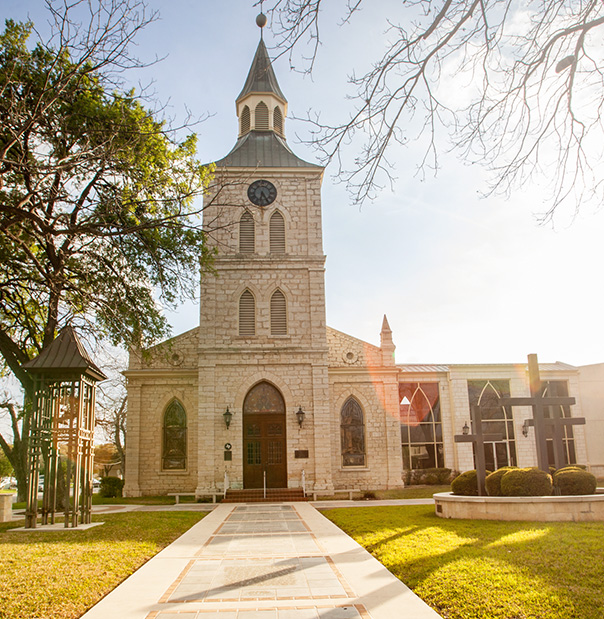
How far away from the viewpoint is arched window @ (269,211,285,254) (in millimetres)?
28344

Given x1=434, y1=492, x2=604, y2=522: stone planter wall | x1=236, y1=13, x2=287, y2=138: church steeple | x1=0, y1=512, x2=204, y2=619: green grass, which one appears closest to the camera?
x1=0, y1=512, x2=204, y2=619: green grass

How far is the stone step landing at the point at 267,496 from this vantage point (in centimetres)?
2438

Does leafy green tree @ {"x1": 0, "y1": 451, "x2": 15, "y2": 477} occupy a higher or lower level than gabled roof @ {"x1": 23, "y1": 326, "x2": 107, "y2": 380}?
lower

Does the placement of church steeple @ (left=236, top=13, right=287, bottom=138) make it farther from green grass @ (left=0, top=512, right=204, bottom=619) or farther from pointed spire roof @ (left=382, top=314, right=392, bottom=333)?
green grass @ (left=0, top=512, right=204, bottom=619)

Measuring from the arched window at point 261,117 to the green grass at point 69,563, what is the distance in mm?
21964

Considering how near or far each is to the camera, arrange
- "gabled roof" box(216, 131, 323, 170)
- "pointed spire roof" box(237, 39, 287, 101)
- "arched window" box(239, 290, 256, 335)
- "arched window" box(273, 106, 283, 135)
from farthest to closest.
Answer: "arched window" box(273, 106, 283, 135) → "pointed spire roof" box(237, 39, 287, 101) → "gabled roof" box(216, 131, 323, 170) → "arched window" box(239, 290, 256, 335)

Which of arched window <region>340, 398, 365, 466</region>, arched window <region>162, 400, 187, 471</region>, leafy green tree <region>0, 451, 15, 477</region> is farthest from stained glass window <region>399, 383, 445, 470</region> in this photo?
leafy green tree <region>0, 451, 15, 477</region>

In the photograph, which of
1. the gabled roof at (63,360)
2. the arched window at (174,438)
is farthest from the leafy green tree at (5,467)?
Result: the gabled roof at (63,360)

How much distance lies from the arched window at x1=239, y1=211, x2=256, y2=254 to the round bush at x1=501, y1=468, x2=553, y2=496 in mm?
16661

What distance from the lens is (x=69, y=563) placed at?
9.19 meters

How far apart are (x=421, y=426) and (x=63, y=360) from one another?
20.7m

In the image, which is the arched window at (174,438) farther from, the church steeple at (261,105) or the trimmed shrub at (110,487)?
the church steeple at (261,105)

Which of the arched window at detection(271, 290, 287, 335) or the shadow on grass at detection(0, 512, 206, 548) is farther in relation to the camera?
the arched window at detection(271, 290, 287, 335)

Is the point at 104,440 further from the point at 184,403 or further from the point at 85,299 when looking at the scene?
the point at 85,299
